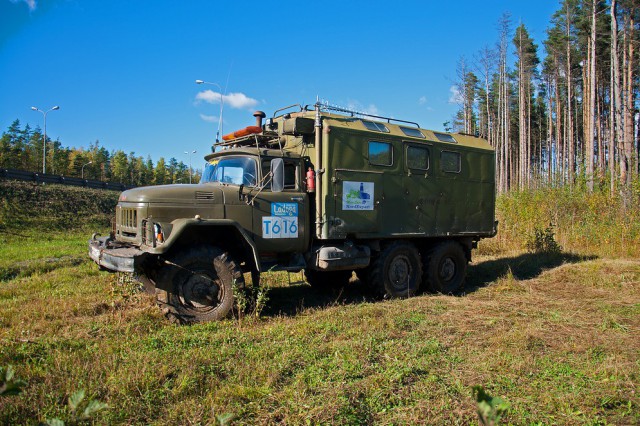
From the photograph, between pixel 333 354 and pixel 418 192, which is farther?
pixel 418 192

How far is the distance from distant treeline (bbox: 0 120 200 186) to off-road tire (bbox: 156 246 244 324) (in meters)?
37.9

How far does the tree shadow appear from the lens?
10.7 m

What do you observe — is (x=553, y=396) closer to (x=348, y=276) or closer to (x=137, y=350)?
(x=137, y=350)

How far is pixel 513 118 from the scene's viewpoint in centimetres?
4409

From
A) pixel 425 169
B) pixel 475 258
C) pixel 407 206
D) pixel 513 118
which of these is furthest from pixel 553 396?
pixel 513 118

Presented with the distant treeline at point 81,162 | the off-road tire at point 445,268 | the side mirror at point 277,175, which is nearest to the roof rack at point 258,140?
the side mirror at point 277,175

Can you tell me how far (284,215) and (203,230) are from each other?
133cm

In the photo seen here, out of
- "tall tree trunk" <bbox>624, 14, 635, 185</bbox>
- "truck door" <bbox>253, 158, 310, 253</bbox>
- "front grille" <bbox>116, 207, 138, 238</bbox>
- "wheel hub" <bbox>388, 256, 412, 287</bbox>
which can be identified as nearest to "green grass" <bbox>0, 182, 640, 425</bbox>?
"wheel hub" <bbox>388, 256, 412, 287</bbox>

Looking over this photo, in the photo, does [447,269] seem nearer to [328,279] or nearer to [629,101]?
[328,279]

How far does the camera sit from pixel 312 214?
7.76 m

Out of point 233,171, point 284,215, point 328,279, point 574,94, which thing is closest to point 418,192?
point 328,279

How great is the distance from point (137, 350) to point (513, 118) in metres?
45.6

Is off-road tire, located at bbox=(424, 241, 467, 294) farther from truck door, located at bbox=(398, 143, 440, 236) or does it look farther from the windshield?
the windshield

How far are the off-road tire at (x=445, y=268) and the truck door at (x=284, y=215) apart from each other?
3024 mm
